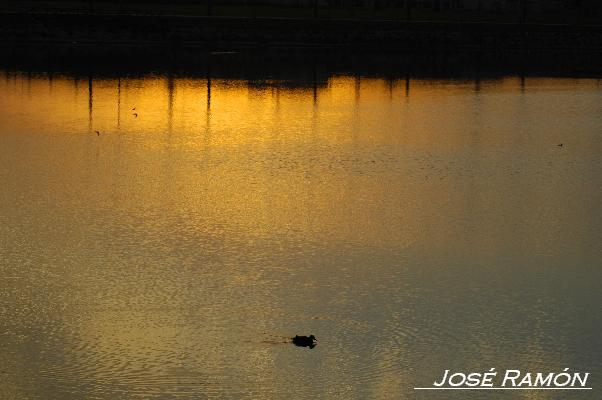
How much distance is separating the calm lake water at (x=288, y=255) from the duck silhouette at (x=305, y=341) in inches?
2.9

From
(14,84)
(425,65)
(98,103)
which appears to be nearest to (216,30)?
(425,65)

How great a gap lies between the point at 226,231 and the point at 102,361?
3.46 metres

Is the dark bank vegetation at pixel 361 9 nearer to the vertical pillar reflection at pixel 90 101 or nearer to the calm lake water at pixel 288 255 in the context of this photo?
the vertical pillar reflection at pixel 90 101

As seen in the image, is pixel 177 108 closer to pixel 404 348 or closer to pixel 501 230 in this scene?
pixel 501 230

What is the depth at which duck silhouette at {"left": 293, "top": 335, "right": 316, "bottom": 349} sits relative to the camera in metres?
7.32

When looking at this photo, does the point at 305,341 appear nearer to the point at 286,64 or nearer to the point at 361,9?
the point at 286,64

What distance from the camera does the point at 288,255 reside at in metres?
9.52

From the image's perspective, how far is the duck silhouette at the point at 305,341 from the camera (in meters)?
7.32

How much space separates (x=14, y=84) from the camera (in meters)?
22.7

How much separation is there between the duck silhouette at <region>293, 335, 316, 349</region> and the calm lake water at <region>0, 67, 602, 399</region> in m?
0.07

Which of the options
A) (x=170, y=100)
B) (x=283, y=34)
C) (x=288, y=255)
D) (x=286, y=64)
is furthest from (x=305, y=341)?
(x=283, y=34)

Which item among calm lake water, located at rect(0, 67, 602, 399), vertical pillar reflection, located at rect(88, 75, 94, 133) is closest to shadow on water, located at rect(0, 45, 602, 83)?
vertical pillar reflection, located at rect(88, 75, 94, 133)

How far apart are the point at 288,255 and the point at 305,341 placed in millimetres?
2233

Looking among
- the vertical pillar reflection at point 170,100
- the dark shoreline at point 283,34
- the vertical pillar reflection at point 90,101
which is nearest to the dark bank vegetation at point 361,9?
the dark shoreline at point 283,34
